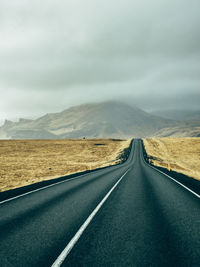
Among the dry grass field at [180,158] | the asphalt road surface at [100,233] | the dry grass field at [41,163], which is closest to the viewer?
the asphalt road surface at [100,233]

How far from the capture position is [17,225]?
573 cm

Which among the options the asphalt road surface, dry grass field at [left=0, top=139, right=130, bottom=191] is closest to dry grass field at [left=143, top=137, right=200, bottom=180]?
dry grass field at [left=0, top=139, right=130, bottom=191]

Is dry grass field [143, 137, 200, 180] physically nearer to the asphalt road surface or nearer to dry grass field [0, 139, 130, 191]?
dry grass field [0, 139, 130, 191]

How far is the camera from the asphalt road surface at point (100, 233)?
3.97 m

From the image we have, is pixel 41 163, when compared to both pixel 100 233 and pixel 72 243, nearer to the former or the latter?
pixel 100 233

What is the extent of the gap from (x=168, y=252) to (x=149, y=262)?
0.61 metres

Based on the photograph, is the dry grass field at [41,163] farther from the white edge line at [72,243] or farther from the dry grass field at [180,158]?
the white edge line at [72,243]

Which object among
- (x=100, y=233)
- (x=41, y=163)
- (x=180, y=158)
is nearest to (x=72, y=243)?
(x=100, y=233)

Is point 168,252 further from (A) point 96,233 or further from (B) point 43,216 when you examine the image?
(B) point 43,216

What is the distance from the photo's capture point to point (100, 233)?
5.17m

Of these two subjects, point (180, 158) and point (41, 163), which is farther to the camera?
point (180, 158)

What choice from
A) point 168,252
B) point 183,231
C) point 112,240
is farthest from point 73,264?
point 183,231

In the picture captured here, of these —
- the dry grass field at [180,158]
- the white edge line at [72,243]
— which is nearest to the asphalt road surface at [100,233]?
the white edge line at [72,243]

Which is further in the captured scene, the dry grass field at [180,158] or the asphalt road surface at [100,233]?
the dry grass field at [180,158]
